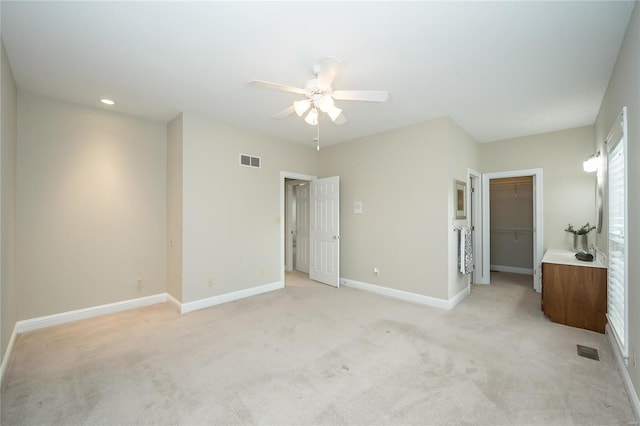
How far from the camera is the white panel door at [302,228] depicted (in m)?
6.17

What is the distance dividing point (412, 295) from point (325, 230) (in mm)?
1892

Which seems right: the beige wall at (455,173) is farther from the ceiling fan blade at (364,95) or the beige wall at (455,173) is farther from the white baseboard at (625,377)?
the ceiling fan blade at (364,95)

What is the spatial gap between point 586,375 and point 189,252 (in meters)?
4.30

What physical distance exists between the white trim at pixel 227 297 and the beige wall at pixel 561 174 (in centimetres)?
465

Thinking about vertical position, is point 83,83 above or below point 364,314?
above

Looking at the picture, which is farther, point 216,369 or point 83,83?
point 83,83

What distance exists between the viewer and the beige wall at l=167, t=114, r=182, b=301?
3.79 metres

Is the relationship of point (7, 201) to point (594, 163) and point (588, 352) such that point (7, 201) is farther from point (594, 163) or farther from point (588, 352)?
point (594, 163)

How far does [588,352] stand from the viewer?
2.63 metres

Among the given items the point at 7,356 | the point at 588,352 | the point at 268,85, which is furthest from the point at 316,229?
the point at 7,356

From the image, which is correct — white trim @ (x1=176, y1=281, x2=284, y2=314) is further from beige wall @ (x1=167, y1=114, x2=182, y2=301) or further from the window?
the window

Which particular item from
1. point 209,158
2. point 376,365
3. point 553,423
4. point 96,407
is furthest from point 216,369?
point 209,158

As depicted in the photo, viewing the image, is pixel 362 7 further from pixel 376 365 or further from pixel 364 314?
pixel 364 314

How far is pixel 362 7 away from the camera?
6.03 feet
